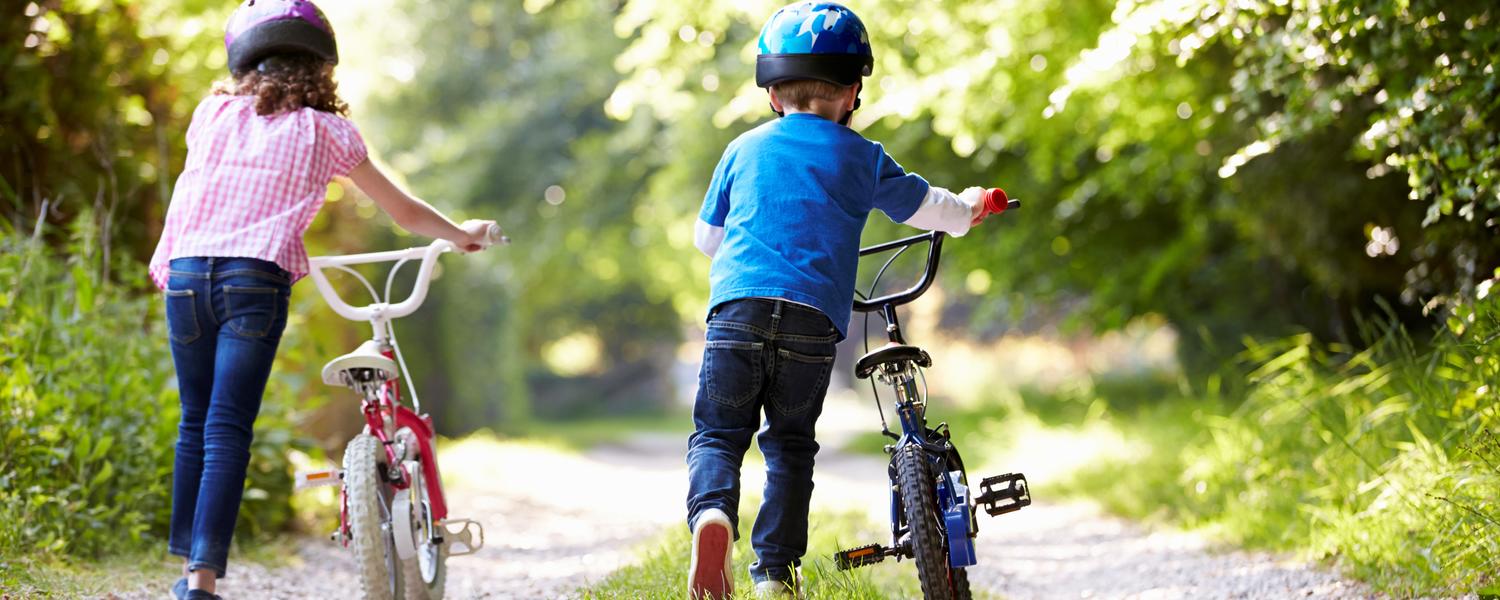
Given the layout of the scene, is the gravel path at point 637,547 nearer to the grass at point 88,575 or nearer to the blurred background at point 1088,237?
the grass at point 88,575

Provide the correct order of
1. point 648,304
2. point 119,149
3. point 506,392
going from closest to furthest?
point 119,149 < point 506,392 < point 648,304

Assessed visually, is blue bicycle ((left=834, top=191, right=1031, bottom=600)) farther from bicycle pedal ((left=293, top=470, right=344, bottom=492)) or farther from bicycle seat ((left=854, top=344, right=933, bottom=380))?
bicycle pedal ((left=293, top=470, right=344, bottom=492))

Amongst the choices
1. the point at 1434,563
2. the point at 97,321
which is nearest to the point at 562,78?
the point at 97,321

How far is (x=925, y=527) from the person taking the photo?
295 cm

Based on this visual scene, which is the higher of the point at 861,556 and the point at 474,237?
the point at 474,237

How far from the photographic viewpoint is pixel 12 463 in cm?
422

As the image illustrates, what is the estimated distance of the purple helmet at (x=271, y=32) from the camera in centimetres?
340

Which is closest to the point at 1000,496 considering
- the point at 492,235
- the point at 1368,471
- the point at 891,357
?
the point at 891,357

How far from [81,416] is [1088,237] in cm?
750

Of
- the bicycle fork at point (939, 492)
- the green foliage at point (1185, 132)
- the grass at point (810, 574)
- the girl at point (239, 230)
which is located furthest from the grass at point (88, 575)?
the green foliage at point (1185, 132)

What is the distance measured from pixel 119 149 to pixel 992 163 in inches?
257

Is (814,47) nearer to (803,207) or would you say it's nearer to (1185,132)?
(803,207)

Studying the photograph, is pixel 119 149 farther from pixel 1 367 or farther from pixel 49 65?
pixel 1 367

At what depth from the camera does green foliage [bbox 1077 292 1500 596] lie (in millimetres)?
3587
